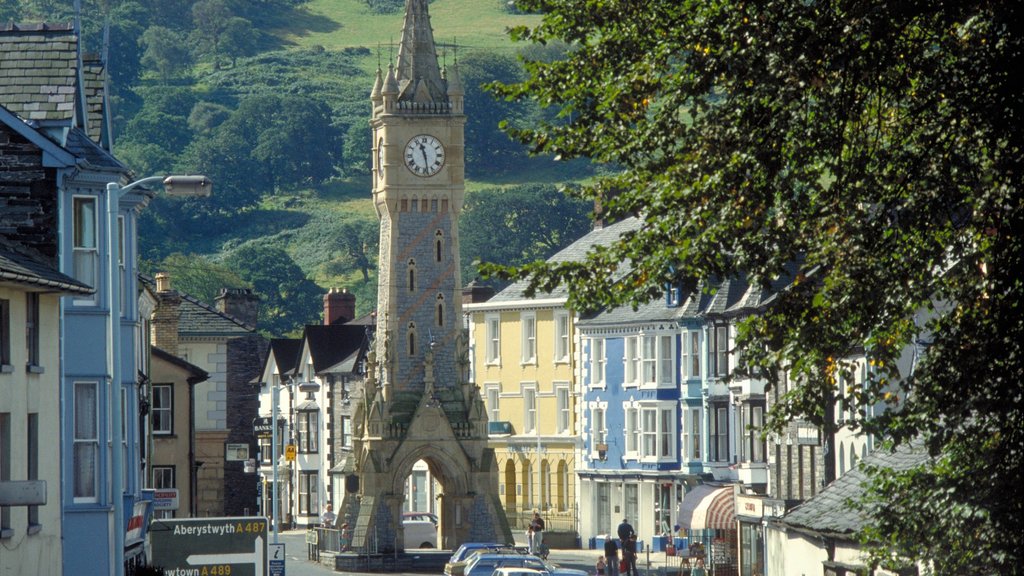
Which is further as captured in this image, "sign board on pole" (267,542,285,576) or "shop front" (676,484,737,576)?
"shop front" (676,484,737,576)

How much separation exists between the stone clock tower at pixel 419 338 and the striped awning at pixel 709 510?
12.7 m

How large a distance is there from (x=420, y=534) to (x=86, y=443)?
198ft

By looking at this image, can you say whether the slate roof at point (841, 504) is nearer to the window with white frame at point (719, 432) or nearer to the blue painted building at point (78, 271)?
the blue painted building at point (78, 271)

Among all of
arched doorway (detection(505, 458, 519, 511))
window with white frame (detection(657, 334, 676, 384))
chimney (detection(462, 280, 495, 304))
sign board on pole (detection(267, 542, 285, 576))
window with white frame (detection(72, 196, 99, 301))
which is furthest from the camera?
chimney (detection(462, 280, 495, 304))

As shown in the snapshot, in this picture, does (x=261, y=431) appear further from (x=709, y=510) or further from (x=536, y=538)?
(x=709, y=510)

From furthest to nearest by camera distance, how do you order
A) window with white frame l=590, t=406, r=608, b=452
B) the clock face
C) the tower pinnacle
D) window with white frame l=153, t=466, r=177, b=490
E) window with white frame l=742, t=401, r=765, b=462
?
the tower pinnacle < the clock face < window with white frame l=590, t=406, r=608, b=452 < window with white frame l=742, t=401, r=765, b=462 < window with white frame l=153, t=466, r=177, b=490

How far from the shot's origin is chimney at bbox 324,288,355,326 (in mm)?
131625

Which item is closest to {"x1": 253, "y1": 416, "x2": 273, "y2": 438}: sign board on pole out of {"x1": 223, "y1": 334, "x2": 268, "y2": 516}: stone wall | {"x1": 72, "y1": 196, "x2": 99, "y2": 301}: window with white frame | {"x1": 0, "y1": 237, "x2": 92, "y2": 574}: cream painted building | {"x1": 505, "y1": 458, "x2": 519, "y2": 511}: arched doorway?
{"x1": 223, "y1": 334, "x2": 268, "y2": 516}: stone wall

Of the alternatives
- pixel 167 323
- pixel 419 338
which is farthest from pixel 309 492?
pixel 167 323

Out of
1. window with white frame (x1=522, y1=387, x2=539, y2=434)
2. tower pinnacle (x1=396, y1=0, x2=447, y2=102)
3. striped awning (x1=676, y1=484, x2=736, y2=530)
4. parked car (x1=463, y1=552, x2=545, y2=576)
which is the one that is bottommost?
parked car (x1=463, y1=552, x2=545, y2=576)

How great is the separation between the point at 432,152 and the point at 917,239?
246 feet

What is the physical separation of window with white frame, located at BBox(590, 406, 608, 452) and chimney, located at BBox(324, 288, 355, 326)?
36.0 meters

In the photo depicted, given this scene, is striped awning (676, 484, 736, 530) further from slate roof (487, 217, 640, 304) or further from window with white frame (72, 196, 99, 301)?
window with white frame (72, 196, 99, 301)

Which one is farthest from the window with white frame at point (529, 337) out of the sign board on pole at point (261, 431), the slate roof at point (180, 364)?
the slate roof at point (180, 364)
